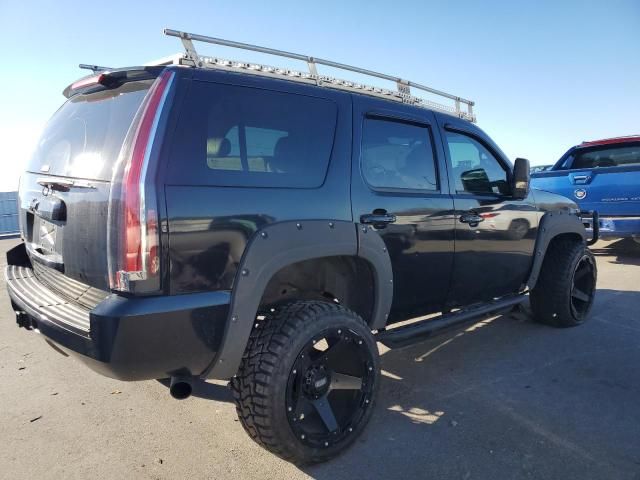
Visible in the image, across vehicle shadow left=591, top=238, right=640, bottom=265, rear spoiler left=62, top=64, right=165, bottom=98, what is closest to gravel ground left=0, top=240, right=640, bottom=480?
rear spoiler left=62, top=64, right=165, bottom=98

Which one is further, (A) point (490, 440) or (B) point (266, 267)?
(A) point (490, 440)

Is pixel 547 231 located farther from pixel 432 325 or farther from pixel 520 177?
pixel 432 325

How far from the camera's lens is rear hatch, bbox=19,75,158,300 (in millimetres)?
2131

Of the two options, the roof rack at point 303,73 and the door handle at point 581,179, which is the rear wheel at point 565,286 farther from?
the door handle at point 581,179

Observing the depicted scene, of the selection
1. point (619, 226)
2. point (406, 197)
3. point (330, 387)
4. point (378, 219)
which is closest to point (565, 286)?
point (406, 197)

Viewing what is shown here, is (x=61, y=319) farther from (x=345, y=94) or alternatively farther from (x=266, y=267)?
(x=345, y=94)

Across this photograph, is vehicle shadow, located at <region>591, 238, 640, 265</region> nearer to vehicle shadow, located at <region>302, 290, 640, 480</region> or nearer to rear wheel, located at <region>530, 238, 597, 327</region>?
rear wheel, located at <region>530, 238, 597, 327</region>

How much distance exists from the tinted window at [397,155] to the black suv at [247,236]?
1 cm

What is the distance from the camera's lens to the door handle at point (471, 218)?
11.1 feet

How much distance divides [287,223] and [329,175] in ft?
1.46

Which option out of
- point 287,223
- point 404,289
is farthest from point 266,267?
point 404,289

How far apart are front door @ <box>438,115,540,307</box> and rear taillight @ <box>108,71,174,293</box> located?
7.08ft

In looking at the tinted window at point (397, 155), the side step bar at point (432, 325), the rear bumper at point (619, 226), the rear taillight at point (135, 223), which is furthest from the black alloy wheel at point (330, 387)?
the rear bumper at point (619, 226)

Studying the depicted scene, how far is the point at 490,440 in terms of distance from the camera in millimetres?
2686
